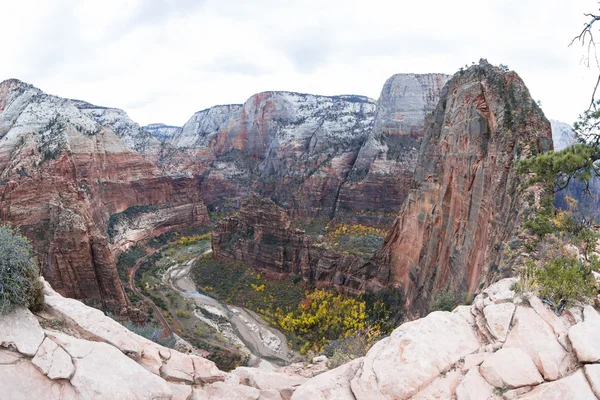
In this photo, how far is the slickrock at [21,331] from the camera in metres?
6.39

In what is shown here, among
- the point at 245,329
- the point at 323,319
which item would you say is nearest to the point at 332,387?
the point at 323,319

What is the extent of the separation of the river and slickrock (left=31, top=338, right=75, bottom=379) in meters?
23.3

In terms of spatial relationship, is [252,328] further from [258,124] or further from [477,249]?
[258,124]

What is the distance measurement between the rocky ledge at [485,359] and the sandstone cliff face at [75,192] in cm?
2904

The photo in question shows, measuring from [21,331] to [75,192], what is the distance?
117 feet

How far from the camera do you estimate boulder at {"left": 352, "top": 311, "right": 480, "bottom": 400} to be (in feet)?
21.8

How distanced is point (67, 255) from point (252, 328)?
59.3 ft

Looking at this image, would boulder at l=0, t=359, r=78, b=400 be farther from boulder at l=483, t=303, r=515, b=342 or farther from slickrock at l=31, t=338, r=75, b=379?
boulder at l=483, t=303, r=515, b=342

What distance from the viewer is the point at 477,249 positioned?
18.9m

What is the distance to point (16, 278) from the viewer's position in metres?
7.05

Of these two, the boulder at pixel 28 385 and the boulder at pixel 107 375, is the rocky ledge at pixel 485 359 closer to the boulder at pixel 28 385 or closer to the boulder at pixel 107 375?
the boulder at pixel 107 375

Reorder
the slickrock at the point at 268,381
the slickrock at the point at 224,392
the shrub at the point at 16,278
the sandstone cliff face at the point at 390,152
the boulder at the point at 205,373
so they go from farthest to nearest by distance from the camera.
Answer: the sandstone cliff face at the point at 390,152 < the slickrock at the point at 268,381 < the boulder at the point at 205,373 < the slickrock at the point at 224,392 < the shrub at the point at 16,278

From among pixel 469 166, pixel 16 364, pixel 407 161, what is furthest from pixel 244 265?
pixel 16 364

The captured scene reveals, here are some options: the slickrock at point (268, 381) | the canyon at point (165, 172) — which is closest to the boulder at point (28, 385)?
the slickrock at point (268, 381)
